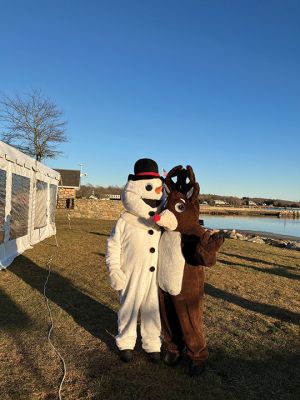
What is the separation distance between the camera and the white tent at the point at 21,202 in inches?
329

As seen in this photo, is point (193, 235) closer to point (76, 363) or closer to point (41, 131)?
point (76, 363)

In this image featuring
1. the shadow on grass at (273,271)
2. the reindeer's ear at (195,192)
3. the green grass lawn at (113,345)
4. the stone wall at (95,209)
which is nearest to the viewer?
the green grass lawn at (113,345)

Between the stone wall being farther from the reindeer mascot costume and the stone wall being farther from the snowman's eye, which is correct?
the snowman's eye

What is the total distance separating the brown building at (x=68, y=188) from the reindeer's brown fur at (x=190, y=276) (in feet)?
73.8

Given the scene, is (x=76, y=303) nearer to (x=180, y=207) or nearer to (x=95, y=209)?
(x=180, y=207)

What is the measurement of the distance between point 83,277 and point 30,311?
2.33m

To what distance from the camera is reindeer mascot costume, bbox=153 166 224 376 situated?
347 cm

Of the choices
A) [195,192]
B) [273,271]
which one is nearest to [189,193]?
[195,192]

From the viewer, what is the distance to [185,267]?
11.7ft

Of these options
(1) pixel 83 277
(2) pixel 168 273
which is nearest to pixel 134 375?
(2) pixel 168 273

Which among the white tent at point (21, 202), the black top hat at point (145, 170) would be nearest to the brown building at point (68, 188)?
the white tent at point (21, 202)

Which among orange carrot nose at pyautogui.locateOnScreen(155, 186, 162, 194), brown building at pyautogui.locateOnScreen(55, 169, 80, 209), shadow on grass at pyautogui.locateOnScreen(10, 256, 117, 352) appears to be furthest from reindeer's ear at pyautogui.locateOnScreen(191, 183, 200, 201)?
brown building at pyautogui.locateOnScreen(55, 169, 80, 209)

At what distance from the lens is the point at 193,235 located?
3.57 m

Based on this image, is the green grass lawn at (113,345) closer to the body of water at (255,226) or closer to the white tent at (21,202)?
the white tent at (21,202)
